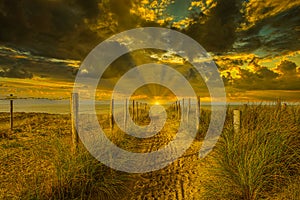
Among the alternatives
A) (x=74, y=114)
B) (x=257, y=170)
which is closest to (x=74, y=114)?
(x=74, y=114)

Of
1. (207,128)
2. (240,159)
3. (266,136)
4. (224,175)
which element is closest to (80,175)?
(224,175)

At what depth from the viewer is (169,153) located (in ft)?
27.3

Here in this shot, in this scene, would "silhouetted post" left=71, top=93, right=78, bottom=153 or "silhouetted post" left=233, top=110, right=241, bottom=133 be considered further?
"silhouetted post" left=233, top=110, right=241, bottom=133

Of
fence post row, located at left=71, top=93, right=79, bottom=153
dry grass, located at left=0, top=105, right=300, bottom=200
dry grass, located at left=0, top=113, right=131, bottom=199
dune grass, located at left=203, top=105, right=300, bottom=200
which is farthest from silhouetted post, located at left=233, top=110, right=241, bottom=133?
fence post row, located at left=71, top=93, right=79, bottom=153

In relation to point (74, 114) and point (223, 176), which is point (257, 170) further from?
point (74, 114)

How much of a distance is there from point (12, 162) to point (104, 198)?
15.4 ft

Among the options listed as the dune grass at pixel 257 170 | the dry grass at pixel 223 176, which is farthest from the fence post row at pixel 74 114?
the dune grass at pixel 257 170

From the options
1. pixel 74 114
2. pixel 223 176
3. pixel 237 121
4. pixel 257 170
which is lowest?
pixel 223 176

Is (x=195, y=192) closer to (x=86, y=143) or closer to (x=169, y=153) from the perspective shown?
(x=86, y=143)

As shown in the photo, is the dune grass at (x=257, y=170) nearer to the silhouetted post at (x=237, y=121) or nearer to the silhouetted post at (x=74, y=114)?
the silhouetted post at (x=237, y=121)

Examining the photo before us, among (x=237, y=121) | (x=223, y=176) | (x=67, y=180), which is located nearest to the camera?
(x=67, y=180)

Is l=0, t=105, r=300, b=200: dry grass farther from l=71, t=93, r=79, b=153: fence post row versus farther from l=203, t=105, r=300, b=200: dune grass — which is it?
l=71, t=93, r=79, b=153: fence post row

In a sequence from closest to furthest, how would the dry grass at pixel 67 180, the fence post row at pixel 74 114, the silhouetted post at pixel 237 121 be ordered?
the dry grass at pixel 67 180 < the fence post row at pixel 74 114 < the silhouetted post at pixel 237 121

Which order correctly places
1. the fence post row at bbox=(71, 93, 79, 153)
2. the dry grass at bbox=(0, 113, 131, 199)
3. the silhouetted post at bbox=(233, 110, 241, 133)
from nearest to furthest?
the dry grass at bbox=(0, 113, 131, 199) < the fence post row at bbox=(71, 93, 79, 153) < the silhouetted post at bbox=(233, 110, 241, 133)
